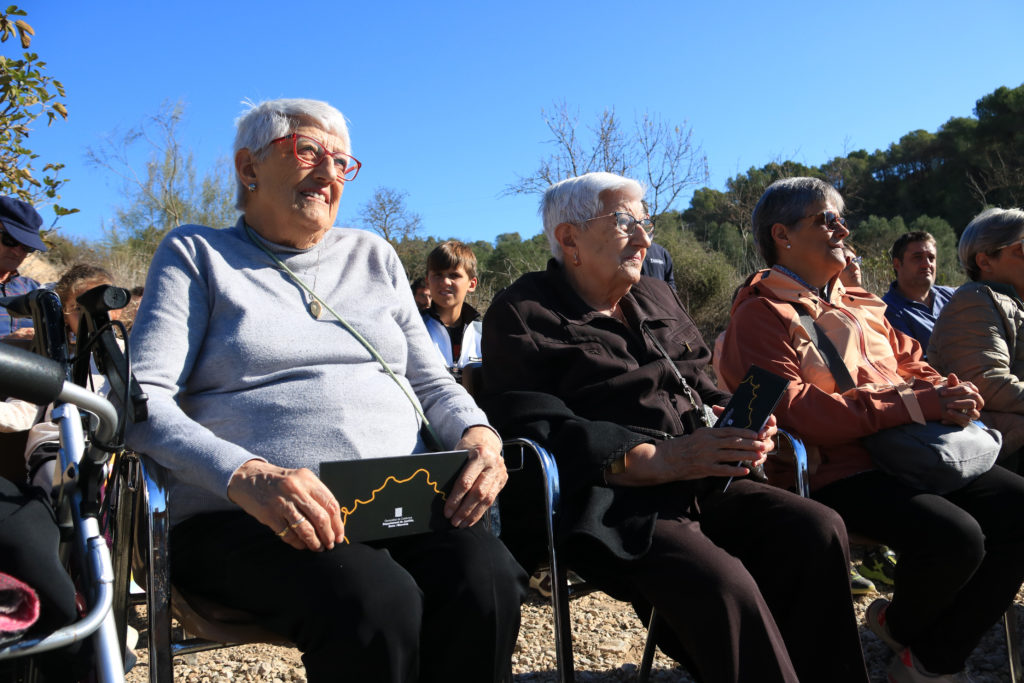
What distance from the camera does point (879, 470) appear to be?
2.62m

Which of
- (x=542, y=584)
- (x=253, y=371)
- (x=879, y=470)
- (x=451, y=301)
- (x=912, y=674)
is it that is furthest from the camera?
(x=451, y=301)

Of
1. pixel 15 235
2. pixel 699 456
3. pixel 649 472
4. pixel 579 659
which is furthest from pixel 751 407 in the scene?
pixel 15 235

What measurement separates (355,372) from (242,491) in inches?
19.5

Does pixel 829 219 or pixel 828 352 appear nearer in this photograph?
pixel 828 352

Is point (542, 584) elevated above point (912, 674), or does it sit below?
above

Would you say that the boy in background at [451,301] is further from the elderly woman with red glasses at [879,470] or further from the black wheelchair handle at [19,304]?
the black wheelchair handle at [19,304]

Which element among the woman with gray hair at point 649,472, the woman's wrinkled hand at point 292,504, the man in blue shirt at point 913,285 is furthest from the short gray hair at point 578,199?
the man in blue shirt at point 913,285

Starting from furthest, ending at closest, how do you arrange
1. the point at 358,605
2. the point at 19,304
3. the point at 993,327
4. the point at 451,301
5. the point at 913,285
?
1. the point at 451,301
2. the point at 913,285
3. the point at 993,327
4. the point at 19,304
5. the point at 358,605

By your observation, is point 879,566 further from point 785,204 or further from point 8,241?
point 8,241

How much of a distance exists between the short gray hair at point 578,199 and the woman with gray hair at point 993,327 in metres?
1.64

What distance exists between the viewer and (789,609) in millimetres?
2148

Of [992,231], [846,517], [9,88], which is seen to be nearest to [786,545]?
[846,517]

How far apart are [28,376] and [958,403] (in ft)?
8.63

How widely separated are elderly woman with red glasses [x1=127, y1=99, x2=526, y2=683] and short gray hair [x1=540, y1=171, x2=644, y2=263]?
25.4 inches
